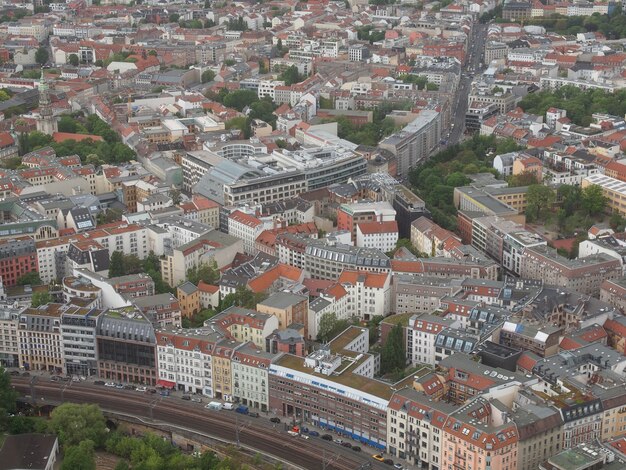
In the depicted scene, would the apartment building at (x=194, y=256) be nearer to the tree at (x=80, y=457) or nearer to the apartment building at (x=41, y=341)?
the apartment building at (x=41, y=341)

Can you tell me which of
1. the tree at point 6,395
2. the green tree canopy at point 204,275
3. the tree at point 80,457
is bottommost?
the tree at point 80,457

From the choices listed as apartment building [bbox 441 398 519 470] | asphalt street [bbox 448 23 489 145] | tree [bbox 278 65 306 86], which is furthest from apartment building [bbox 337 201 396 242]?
tree [bbox 278 65 306 86]

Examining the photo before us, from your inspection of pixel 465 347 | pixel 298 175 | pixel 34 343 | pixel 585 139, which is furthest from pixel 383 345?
pixel 585 139

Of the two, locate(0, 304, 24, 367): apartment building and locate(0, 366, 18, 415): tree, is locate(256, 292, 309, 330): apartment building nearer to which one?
locate(0, 304, 24, 367): apartment building

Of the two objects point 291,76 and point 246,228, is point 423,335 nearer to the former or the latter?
point 246,228

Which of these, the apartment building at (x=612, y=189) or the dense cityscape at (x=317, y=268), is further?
the apartment building at (x=612, y=189)

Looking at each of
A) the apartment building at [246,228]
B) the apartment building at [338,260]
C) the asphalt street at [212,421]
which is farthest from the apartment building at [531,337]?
the apartment building at [246,228]

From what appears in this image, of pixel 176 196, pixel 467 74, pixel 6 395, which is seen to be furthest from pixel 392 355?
pixel 467 74

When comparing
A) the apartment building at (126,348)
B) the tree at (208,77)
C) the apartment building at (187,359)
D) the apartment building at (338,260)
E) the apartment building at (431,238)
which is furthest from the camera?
the tree at (208,77)
